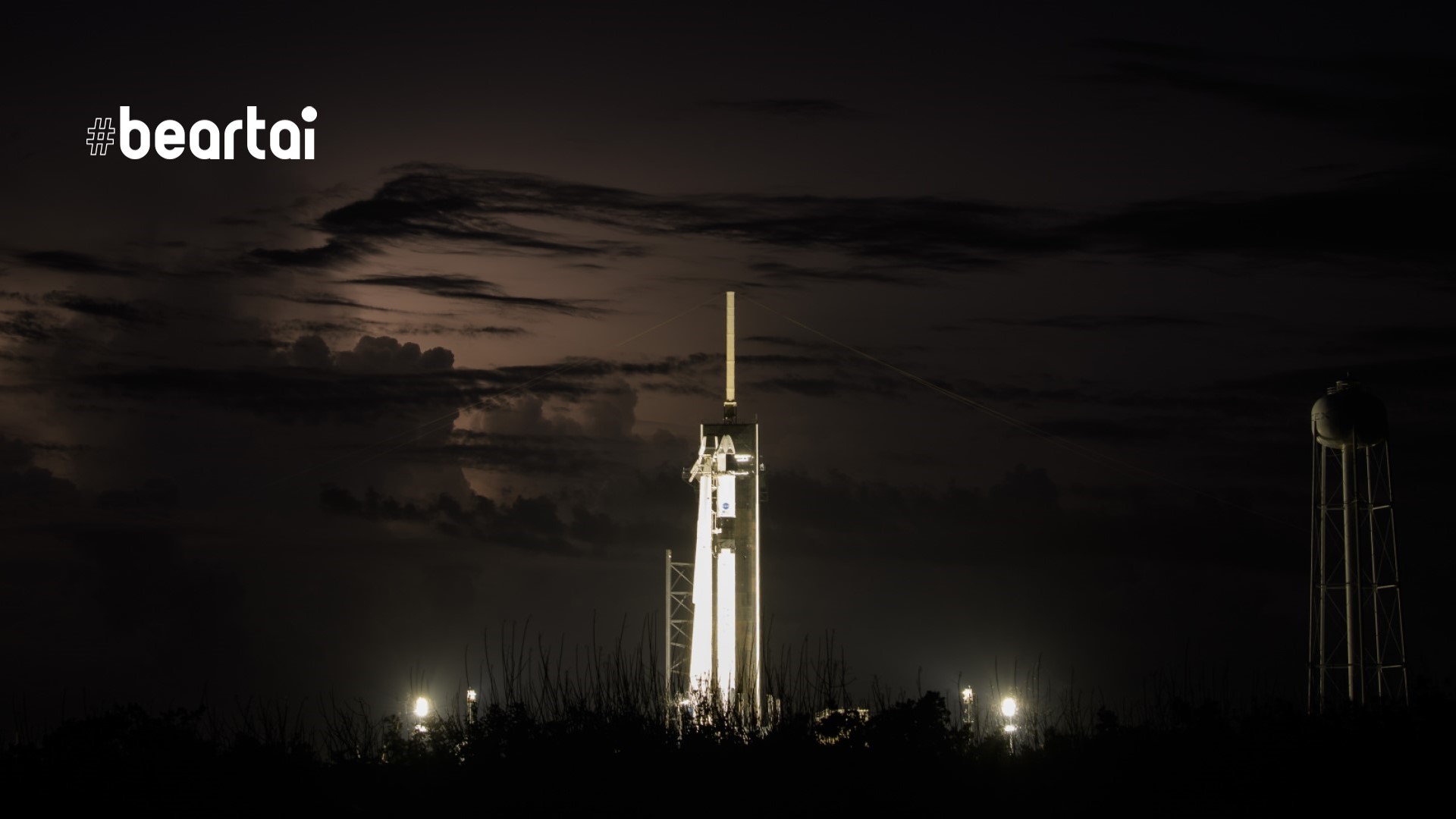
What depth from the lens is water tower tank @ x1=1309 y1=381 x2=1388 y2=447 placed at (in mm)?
53438

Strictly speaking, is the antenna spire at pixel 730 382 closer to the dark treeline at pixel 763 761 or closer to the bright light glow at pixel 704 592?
the bright light glow at pixel 704 592

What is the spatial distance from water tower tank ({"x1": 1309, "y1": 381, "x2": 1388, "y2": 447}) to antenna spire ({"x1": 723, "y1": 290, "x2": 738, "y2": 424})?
→ 25.7 metres

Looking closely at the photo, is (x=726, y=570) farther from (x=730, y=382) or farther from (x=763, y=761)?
(x=763, y=761)

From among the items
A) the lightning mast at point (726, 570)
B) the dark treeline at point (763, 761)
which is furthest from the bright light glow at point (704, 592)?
the dark treeline at point (763, 761)

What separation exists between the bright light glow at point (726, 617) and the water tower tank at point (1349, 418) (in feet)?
81.8

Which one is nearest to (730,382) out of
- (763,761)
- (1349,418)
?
(1349,418)

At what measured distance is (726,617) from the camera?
71375 millimetres

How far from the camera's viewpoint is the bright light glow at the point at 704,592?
71.8 meters

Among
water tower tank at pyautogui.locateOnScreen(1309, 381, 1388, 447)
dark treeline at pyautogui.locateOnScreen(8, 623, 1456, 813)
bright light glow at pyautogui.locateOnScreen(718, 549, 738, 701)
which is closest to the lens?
dark treeline at pyautogui.locateOnScreen(8, 623, 1456, 813)

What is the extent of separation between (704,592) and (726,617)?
4.55 ft

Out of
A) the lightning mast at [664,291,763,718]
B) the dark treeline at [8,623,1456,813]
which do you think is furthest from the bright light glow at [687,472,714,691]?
the dark treeline at [8,623,1456,813]

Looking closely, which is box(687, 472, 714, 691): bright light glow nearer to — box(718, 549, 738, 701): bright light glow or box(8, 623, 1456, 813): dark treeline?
box(718, 549, 738, 701): bright light glow

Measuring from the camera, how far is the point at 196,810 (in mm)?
26031

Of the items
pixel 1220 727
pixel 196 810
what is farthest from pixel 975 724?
pixel 196 810
